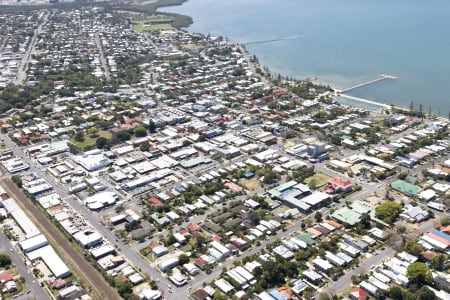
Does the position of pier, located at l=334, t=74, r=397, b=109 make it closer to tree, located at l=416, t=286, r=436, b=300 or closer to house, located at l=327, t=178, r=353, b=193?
house, located at l=327, t=178, r=353, b=193

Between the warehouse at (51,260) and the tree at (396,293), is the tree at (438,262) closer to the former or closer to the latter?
the tree at (396,293)

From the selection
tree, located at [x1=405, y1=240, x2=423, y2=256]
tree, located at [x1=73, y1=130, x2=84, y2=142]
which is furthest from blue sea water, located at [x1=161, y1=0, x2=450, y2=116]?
tree, located at [x1=73, y1=130, x2=84, y2=142]

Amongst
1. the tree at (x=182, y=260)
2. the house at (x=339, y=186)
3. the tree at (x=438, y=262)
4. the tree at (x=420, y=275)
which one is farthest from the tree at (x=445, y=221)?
the tree at (x=182, y=260)

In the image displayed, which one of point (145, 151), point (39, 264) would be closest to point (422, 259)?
point (39, 264)

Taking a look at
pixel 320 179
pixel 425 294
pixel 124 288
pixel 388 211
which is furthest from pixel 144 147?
pixel 425 294

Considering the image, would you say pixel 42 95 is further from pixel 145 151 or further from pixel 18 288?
pixel 18 288
